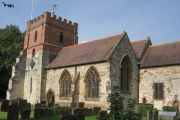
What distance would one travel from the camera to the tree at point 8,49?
43562 millimetres

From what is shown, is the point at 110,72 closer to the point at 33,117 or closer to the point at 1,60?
the point at 33,117

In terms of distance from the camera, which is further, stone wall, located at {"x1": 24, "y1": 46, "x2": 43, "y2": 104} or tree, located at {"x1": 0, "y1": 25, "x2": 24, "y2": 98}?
tree, located at {"x1": 0, "y1": 25, "x2": 24, "y2": 98}

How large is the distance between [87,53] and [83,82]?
11.9 feet

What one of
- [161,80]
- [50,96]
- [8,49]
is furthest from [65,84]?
[8,49]

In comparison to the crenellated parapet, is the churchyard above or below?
below

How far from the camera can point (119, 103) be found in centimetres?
895

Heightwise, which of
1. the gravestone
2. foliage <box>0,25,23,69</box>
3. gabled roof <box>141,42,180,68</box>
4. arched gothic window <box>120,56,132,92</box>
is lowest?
the gravestone

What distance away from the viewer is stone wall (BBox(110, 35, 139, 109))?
1026 inches

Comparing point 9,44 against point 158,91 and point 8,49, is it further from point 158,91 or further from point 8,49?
point 158,91

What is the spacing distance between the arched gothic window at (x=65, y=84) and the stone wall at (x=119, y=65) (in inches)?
240

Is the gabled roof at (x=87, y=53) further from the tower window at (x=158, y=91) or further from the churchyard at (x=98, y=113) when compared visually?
the tower window at (x=158, y=91)

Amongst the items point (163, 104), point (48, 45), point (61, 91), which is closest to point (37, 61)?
point (48, 45)

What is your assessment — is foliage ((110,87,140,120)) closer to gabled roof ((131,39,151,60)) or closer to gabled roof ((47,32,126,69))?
gabled roof ((47,32,126,69))

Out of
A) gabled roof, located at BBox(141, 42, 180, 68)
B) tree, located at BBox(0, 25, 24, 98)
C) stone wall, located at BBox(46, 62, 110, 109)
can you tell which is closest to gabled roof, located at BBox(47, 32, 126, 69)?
stone wall, located at BBox(46, 62, 110, 109)
